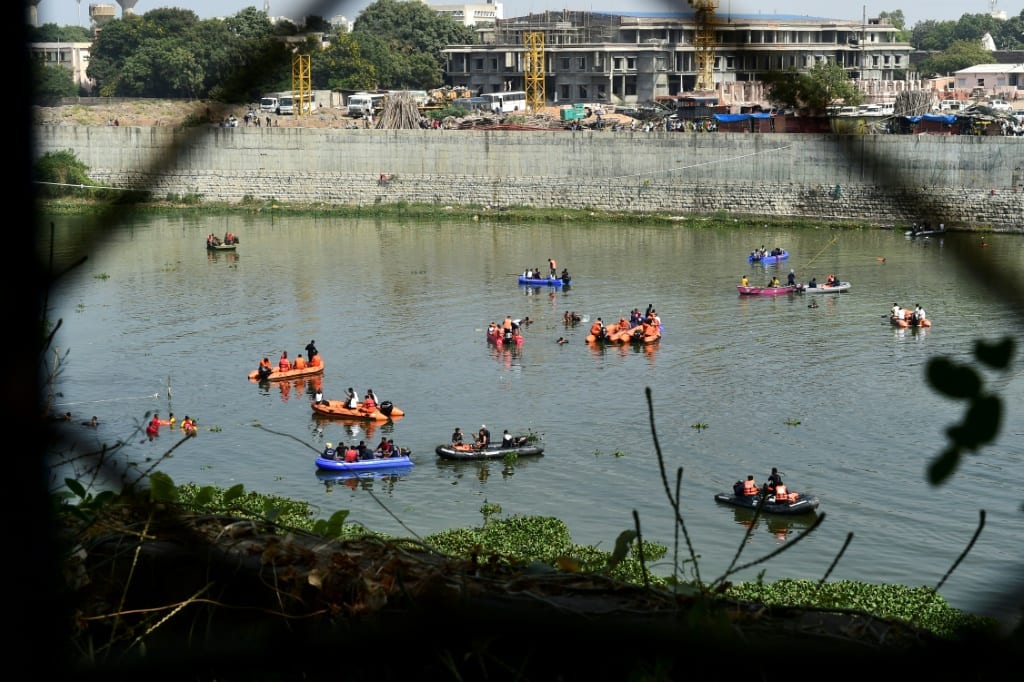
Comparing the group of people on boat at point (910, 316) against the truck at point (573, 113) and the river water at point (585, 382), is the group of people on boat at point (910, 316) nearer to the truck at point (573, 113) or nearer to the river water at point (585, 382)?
the river water at point (585, 382)

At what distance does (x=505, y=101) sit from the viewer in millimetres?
39562

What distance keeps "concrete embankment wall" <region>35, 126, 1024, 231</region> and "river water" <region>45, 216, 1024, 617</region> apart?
171 centimetres

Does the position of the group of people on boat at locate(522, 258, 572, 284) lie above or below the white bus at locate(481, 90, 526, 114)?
below

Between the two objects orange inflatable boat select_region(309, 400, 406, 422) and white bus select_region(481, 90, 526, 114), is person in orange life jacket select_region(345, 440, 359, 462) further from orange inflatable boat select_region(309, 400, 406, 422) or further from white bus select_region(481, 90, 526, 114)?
white bus select_region(481, 90, 526, 114)

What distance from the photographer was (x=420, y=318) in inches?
724

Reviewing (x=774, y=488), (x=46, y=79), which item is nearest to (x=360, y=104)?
(x=774, y=488)

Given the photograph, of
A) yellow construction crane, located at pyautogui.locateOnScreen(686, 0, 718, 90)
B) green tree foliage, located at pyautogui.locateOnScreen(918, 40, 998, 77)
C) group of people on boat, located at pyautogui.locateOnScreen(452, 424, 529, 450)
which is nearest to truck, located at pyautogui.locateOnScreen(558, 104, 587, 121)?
green tree foliage, located at pyautogui.locateOnScreen(918, 40, 998, 77)

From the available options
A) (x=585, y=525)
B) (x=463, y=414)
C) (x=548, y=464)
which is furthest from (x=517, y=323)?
(x=585, y=525)

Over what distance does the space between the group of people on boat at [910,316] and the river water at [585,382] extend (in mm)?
218

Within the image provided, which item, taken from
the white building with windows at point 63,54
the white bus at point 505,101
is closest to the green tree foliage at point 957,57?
the white bus at point 505,101

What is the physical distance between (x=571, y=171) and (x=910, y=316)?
42.6 feet

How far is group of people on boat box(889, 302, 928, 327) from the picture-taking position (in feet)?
55.5

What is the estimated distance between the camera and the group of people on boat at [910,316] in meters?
16.9

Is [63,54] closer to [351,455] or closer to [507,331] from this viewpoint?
[351,455]
